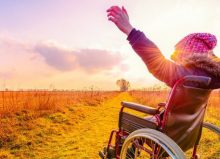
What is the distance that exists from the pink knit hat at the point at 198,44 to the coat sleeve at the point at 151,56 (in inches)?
13.6

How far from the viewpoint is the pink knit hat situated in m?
2.56

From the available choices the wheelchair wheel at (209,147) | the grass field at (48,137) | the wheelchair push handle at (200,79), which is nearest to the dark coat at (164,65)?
the wheelchair push handle at (200,79)

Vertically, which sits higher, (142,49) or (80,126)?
(142,49)

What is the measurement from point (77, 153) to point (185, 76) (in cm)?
315

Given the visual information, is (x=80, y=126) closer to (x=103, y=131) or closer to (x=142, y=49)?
(x=103, y=131)

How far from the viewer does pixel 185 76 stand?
2225 millimetres

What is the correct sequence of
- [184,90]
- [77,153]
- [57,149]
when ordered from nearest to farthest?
[184,90] → [77,153] → [57,149]

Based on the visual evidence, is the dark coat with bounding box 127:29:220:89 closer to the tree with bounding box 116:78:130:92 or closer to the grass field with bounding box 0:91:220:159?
the grass field with bounding box 0:91:220:159

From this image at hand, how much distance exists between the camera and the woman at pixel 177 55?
2236mm

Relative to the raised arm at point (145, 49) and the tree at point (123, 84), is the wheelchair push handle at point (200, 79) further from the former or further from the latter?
the tree at point (123, 84)

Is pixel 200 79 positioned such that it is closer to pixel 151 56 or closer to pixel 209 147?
pixel 151 56

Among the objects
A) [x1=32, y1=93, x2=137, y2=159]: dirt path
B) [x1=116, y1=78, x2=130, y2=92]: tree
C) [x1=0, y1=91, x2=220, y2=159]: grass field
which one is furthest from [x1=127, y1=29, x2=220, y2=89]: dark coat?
[x1=116, y1=78, x2=130, y2=92]: tree

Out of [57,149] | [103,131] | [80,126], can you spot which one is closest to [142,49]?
[57,149]

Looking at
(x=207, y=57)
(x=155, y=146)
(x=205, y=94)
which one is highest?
(x=207, y=57)
